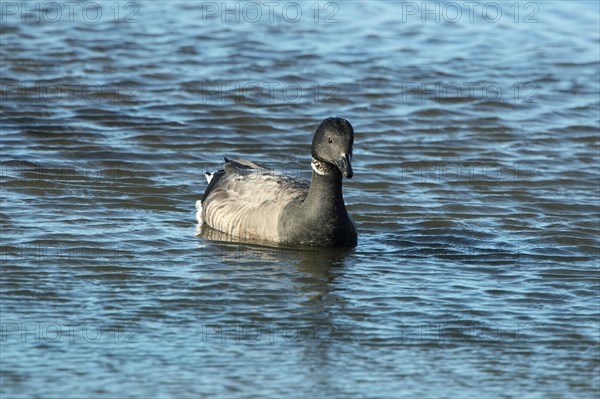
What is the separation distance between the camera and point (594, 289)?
35.2 ft

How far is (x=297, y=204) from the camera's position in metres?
12.0

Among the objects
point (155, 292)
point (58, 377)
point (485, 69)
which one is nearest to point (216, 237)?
point (155, 292)

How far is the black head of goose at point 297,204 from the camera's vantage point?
11508mm

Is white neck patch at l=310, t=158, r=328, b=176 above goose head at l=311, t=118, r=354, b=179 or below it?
below

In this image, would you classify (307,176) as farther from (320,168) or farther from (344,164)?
(344,164)

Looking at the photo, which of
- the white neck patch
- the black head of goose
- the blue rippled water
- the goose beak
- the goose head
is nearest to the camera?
A: the blue rippled water

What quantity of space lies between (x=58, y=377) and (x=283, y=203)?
4.17m

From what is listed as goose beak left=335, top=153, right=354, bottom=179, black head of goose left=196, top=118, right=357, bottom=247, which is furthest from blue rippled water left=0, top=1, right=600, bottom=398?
goose beak left=335, top=153, right=354, bottom=179

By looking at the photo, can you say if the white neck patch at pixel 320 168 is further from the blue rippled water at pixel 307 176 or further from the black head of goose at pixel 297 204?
the blue rippled water at pixel 307 176

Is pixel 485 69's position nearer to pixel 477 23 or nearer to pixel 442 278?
pixel 477 23

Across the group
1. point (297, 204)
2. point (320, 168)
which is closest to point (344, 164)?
point (320, 168)

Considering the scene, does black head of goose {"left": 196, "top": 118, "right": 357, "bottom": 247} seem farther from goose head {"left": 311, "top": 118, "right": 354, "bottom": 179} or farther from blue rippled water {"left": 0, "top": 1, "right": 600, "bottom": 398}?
blue rippled water {"left": 0, "top": 1, "right": 600, "bottom": 398}

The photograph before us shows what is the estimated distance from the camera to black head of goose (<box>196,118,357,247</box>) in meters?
11.5

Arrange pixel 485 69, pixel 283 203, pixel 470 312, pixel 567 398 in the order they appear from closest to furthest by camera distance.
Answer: pixel 567 398, pixel 470 312, pixel 283 203, pixel 485 69
